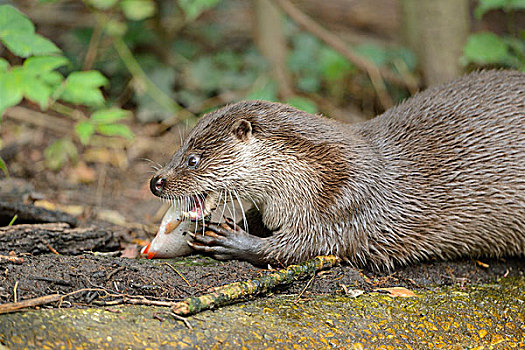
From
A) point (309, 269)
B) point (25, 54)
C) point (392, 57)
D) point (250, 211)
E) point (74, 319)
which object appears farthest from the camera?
point (392, 57)

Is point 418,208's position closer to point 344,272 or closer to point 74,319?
point 344,272

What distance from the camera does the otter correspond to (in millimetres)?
2818

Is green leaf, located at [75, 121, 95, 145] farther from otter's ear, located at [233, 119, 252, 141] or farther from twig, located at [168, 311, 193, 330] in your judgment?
twig, located at [168, 311, 193, 330]

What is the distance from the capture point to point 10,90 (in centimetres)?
314

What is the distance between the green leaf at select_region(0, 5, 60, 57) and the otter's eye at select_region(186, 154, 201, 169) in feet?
2.88

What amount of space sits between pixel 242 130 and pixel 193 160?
280mm

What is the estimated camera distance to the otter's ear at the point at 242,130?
2.81m

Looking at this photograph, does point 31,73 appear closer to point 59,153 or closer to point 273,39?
point 59,153

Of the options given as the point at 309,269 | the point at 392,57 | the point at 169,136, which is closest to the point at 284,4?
the point at 392,57

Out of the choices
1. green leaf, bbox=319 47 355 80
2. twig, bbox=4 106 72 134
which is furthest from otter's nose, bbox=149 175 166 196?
green leaf, bbox=319 47 355 80

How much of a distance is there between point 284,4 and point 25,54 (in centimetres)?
302

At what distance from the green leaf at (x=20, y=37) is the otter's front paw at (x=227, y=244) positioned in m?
1.21

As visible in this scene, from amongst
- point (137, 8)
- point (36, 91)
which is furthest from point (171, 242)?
point (137, 8)

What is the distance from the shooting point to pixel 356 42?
24.0ft
